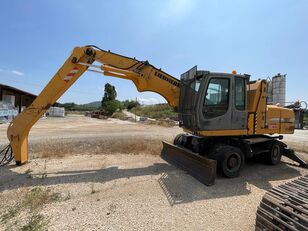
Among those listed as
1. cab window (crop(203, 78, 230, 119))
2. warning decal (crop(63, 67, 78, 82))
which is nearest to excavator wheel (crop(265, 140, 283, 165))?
cab window (crop(203, 78, 230, 119))

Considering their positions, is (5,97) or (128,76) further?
(5,97)

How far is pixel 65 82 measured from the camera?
20.1 ft

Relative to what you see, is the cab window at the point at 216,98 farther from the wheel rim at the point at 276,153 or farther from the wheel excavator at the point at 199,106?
the wheel rim at the point at 276,153

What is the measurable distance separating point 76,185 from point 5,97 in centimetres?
2919

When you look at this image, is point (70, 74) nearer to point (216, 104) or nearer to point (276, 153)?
point (216, 104)

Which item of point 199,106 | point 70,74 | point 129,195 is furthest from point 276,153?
point 70,74

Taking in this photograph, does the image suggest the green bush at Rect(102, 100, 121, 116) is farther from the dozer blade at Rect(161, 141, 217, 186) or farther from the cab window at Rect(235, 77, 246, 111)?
the cab window at Rect(235, 77, 246, 111)

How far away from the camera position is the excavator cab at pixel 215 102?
5.68 metres

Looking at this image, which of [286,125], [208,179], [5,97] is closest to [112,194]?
[208,179]

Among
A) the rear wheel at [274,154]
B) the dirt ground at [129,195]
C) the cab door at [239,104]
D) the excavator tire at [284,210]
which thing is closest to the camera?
the excavator tire at [284,210]

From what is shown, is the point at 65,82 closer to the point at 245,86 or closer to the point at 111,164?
the point at 111,164

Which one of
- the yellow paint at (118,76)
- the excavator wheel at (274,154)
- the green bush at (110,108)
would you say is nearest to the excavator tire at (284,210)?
the yellow paint at (118,76)

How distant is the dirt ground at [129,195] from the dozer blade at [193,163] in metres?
0.22

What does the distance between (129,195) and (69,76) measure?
12.0 ft
